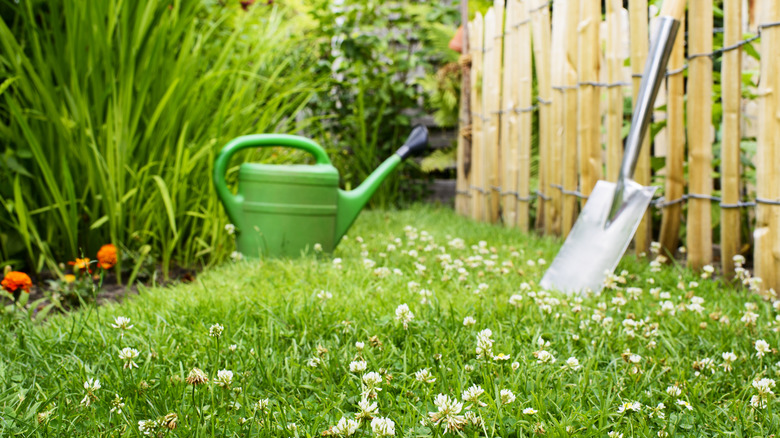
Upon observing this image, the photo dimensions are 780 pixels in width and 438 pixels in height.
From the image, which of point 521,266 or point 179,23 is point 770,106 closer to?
→ point 521,266

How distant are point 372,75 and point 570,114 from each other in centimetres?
260

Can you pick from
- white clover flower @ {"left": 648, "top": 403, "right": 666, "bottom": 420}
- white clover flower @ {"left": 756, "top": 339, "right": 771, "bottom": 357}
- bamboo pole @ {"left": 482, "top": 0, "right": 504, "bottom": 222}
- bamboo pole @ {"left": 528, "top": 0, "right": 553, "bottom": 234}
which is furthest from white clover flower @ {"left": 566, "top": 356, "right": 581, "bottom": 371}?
bamboo pole @ {"left": 482, "top": 0, "right": 504, "bottom": 222}

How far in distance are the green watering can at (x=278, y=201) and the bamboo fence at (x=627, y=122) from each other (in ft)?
3.56

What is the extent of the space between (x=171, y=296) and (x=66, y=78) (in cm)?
99

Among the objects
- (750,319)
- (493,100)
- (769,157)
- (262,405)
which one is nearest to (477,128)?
(493,100)

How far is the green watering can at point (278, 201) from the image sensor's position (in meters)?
2.28

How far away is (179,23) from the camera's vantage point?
2.44 meters

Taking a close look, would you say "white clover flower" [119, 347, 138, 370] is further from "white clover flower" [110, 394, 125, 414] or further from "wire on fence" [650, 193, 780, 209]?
"wire on fence" [650, 193, 780, 209]

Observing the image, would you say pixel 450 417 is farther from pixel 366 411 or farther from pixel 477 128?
pixel 477 128

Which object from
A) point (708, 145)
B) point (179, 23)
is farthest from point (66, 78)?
point (708, 145)

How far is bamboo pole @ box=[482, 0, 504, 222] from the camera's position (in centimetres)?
352

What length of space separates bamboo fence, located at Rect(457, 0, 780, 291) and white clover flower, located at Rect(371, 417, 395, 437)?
4.74 feet

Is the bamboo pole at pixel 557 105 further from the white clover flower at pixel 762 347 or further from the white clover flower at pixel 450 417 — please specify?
the white clover flower at pixel 450 417

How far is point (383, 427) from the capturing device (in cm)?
79
